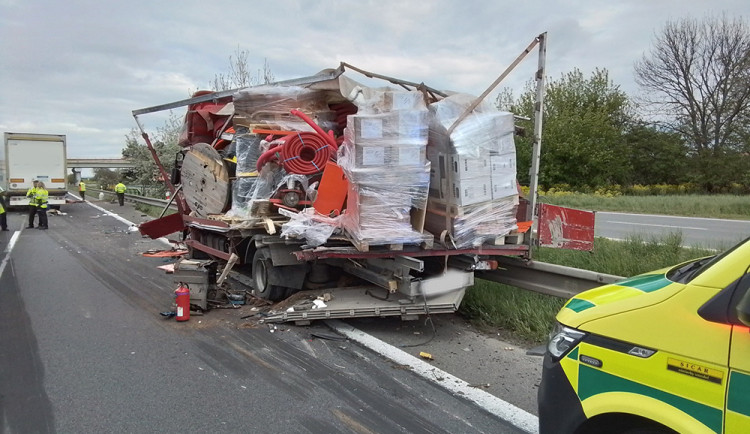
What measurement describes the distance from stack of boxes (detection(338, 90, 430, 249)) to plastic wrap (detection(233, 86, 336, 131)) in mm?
2481

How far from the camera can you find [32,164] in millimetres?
23281

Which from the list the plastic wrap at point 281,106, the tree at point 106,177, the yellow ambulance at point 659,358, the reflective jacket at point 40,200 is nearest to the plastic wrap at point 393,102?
the plastic wrap at point 281,106

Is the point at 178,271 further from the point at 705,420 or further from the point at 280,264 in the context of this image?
the point at 705,420

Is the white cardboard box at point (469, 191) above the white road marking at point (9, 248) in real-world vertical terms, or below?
above

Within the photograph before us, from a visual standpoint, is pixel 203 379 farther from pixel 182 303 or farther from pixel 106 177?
pixel 106 177

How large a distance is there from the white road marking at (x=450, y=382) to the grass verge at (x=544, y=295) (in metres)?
1.24

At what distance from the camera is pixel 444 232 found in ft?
16.8

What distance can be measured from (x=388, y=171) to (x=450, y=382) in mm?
2016

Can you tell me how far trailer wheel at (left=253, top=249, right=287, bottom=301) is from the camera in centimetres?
638

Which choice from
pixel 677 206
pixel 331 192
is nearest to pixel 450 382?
pixel 331 192

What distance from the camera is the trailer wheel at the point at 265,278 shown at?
6383 millimetres

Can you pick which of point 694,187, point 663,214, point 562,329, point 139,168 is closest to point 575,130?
point 694,187

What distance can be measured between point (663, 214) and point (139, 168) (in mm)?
27874

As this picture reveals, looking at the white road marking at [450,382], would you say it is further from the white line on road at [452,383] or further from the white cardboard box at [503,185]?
the white cardboard box at [503,185]
